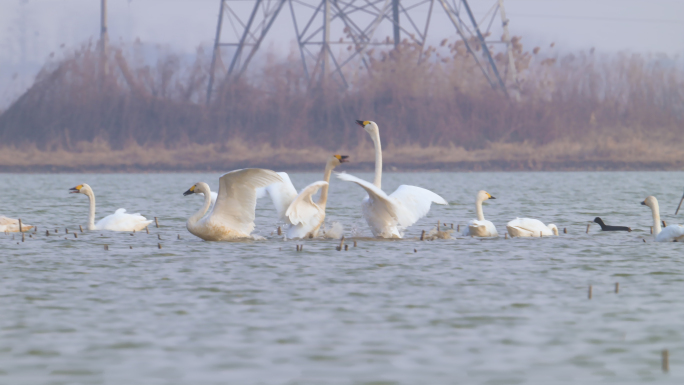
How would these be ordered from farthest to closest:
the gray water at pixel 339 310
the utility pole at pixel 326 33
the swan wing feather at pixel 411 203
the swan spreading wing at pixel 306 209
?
the utility pole at pixel 326 33, the swan wing feather at pixel 411 203, the swan spreading wing at pixel 306 209, the gray water at pixel 339 310

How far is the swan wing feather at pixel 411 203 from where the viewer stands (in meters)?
13.6

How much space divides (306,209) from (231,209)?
43.6 inches

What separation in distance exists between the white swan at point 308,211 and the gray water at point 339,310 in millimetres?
293

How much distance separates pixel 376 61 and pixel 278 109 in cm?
574

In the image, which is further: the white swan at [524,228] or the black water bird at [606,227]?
the black water bird at [606,227]

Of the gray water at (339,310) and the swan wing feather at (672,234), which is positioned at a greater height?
the swan wing feather at (672,234)

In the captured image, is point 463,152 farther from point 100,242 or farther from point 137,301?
point 137,301

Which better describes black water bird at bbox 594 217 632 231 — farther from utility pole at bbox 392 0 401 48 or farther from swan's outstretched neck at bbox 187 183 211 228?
utility pole at bbox 392 0 401 48

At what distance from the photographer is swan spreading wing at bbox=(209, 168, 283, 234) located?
43.1ft

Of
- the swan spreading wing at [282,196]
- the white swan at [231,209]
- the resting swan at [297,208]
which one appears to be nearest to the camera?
the white swan at [231,209]

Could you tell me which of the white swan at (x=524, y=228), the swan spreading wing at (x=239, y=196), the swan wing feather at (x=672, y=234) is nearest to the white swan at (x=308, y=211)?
the swan spreading wing at (x=239, y=196)

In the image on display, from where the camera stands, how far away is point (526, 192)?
31.1 meters

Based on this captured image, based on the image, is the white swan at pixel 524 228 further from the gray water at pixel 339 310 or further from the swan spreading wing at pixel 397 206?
the swan spreading wing at pixel 397 206

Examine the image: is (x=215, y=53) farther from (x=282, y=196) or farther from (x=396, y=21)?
(x=282, y=196)
